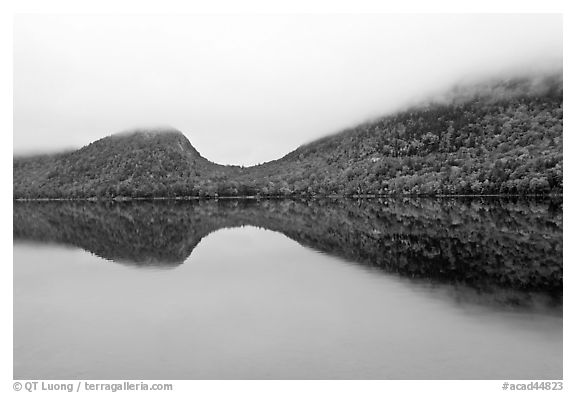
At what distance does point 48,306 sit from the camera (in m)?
28.9

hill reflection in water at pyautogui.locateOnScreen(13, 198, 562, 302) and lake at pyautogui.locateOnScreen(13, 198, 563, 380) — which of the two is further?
hill reflection in water at pyautogui.locateOnScreen(13, 198, 562, 302)

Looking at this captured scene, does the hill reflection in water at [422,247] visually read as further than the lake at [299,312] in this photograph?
Yes

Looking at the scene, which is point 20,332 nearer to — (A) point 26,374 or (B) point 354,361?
(A) point 26,374

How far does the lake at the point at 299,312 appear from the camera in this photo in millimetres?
17812

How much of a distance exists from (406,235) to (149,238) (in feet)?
105

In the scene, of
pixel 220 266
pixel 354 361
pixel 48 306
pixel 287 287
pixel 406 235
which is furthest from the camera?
pixel 406 235

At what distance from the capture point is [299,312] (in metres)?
25.2

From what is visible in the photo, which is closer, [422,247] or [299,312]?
[299,312]

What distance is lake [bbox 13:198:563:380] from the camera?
1781 cm

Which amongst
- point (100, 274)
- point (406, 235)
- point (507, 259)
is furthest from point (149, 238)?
point (507, 259)

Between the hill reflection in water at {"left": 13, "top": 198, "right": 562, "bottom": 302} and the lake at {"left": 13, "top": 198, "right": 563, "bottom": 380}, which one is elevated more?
the hill reflection in water at {"left": 13, "top": 198, "right": 562, "bottom": 302}
